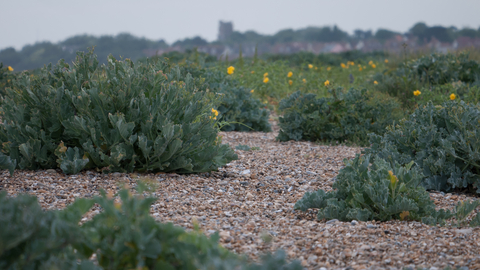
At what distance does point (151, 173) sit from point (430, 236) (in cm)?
227

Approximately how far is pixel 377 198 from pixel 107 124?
7.28 feet

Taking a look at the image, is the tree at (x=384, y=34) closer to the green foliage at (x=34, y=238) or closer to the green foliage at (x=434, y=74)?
the green foliage at (x=434, y=74)

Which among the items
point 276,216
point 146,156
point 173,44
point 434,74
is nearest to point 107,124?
point 146,156

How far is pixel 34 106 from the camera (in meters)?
3.56

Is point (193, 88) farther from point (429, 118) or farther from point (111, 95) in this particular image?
point (429, 118)

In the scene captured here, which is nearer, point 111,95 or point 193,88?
point 111,95

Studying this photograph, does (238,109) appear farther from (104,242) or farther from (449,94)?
(104,242)

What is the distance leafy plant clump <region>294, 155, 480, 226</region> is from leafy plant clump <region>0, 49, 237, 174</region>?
4.01ft

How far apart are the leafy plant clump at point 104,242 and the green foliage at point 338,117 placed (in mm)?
4387

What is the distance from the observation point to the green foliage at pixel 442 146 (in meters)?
3.32

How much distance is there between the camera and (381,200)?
2576 mm

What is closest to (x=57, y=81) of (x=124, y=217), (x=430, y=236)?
(x=124, y=217)

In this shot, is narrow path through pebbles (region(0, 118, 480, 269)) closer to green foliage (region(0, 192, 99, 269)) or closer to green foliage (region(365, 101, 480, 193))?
green foliage (region(365, 101, 480, 193))

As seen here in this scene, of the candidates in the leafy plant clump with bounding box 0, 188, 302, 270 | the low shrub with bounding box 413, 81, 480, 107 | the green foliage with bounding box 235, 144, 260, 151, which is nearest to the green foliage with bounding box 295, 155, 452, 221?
the leafy plant clump with bounding box 0, 188, 302, 270
